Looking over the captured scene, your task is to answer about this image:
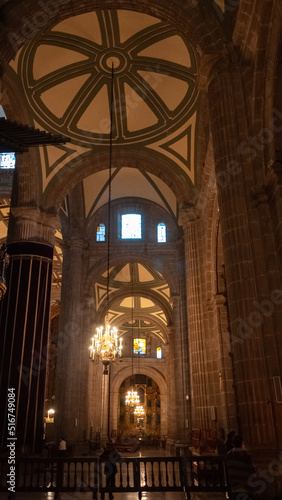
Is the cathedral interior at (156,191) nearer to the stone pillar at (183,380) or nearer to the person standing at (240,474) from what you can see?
the stone pillar at (183,380)

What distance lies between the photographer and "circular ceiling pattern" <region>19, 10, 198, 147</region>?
12.0 metres

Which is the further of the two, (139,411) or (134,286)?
(139,411)

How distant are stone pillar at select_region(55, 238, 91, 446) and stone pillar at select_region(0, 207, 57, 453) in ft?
15.3

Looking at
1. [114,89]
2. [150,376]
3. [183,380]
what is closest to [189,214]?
[114,89]

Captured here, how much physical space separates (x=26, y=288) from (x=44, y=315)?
3.40 feet

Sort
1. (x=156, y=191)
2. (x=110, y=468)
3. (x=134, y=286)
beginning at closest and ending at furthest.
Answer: (x=110, y=468) → (x=156, y=191) → (x=134, y=286)

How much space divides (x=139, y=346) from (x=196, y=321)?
26268mm

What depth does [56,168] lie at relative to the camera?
15211 mm

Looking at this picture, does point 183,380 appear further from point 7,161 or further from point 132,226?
point 7,161

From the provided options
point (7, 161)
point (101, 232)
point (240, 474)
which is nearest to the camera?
point (240, 474)

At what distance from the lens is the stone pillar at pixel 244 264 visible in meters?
6.41

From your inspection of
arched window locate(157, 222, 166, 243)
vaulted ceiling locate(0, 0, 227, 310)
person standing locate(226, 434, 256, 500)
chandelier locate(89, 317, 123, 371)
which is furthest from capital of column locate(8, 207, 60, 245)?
person standing locate(226, 434, 256, 500)

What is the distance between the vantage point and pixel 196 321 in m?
13.3

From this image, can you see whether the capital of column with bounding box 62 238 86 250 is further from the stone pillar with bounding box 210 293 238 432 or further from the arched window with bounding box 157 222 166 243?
the stone pillar with bounding box 210 293 238 432
